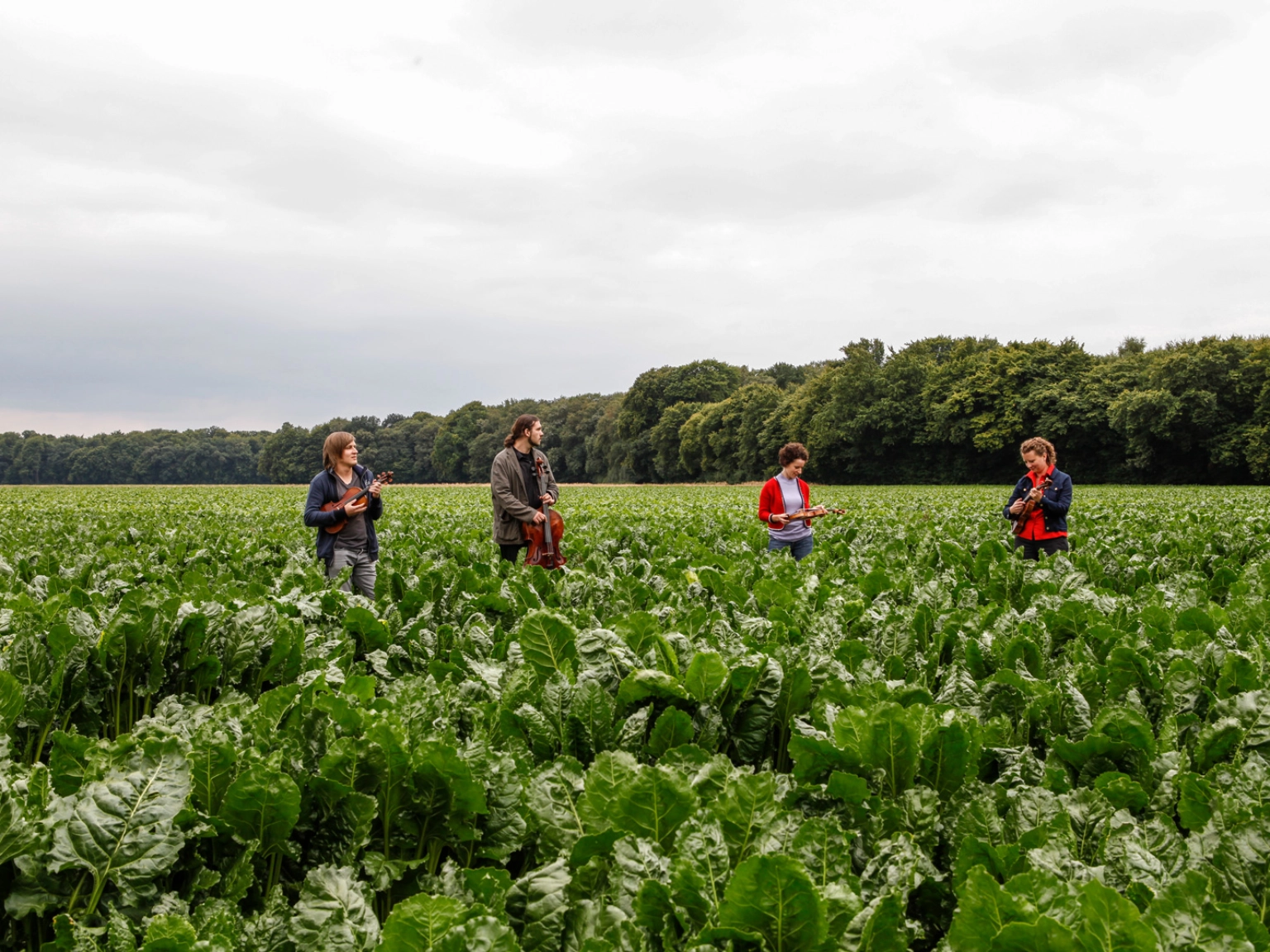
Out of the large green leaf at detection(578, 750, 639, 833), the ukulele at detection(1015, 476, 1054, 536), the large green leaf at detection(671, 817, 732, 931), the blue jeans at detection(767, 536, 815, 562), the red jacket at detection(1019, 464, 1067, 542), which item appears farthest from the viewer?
the blue jeans at detection(767, 536, 815, 562)

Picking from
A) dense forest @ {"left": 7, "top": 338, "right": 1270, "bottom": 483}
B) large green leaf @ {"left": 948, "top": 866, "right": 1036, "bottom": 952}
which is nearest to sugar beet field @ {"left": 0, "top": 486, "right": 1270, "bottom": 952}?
large green leaf @ {"left": 948, "top": 866, "right": 1036, "bottom": 952}

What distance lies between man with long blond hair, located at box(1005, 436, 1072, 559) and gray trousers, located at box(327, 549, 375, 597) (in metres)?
6.07

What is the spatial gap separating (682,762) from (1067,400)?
211 feet

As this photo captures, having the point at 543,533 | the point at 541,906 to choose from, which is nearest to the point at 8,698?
the point at 541,906

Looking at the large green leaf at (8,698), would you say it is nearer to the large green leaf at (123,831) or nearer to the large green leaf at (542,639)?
the large green leaf at (123,831)

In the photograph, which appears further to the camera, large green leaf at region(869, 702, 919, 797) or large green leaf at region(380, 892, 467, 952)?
large green leaf at region(869, 702, 919, 797)

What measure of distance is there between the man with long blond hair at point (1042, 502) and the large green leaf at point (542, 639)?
19.9 ft

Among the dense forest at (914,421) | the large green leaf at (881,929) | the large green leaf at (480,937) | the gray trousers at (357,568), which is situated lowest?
the gray trousers at (357,568)

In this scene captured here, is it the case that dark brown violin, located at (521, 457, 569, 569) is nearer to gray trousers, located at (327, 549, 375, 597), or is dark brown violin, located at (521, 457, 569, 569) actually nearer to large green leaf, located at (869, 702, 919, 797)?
gray trousers, located at (327, 549, 375, 597)

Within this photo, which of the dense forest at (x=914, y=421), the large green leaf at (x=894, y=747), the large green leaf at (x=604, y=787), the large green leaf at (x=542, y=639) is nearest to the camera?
the large green leaf at (x=604, y=787)

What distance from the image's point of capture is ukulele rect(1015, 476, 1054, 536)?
25.3 ft

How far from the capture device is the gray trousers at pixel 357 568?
7469mm

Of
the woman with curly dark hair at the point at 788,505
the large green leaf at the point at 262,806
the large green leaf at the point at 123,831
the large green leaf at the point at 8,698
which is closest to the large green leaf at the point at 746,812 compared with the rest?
the large green leaf at the point at 262,806

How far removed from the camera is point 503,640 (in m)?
3.32
